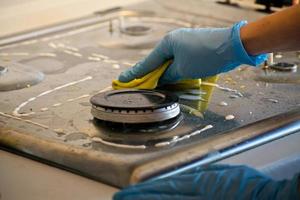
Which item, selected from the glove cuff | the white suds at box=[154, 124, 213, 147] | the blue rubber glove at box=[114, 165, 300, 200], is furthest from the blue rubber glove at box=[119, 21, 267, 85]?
the blue rubber glove at box=[114, 165, 300, 200]

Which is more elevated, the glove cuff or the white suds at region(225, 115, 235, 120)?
the glove cuff

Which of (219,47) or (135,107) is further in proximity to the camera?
(219,47)

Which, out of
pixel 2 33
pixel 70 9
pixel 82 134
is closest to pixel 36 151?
pixel 82 134

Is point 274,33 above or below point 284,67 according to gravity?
above

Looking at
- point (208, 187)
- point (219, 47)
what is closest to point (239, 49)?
point (219, 47)

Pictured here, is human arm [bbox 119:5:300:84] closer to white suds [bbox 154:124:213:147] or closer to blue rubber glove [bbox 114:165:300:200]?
white suds [bbox 154:124:213:147]

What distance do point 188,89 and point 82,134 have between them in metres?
0.24

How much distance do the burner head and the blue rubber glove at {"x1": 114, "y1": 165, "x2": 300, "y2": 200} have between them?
0.15 meters

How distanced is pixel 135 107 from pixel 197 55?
17 centimetres

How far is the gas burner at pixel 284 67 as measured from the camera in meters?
1.25

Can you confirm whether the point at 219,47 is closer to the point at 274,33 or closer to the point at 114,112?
the point at 274,33

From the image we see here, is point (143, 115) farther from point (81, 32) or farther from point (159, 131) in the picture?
point (81, 32)

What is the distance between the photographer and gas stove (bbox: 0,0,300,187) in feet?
2.97

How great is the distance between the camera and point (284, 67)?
1.26 meters
